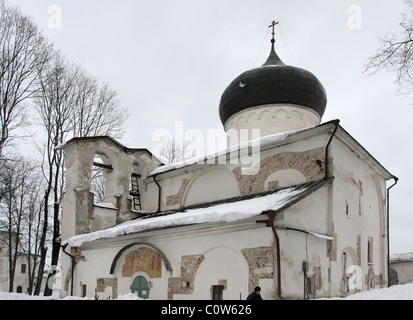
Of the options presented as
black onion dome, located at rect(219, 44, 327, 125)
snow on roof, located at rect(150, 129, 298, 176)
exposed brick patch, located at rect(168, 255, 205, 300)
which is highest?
black onion dome, located at rect(219, 44, 327, 125)

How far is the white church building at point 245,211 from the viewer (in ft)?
28.8

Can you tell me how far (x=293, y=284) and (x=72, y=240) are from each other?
7.18 metres

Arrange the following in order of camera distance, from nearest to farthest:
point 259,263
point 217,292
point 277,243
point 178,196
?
point 277,243
point 259,263
point 217,292
point 178,196

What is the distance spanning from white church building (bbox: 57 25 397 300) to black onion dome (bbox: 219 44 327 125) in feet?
0.12

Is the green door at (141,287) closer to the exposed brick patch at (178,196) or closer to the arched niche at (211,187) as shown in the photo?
the arched niche at (211,187)

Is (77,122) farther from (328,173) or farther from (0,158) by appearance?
(328,173)

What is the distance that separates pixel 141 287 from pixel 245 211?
4.00 m

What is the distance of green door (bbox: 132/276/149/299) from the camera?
1078 cm

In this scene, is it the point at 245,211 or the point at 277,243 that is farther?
the point at 245,211

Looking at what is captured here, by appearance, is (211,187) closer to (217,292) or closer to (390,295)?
(217,292)

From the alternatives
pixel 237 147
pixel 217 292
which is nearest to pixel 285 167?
pixel 237 147

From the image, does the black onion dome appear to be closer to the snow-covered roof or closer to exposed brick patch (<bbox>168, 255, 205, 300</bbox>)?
the snow-covered roof

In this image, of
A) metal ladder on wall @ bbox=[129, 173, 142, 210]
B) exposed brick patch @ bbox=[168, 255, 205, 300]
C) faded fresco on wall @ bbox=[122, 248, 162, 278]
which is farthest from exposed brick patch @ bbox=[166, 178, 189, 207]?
exposed brick patch @ bbox=[168, 255, 205, 300]

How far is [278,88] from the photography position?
1472cm
